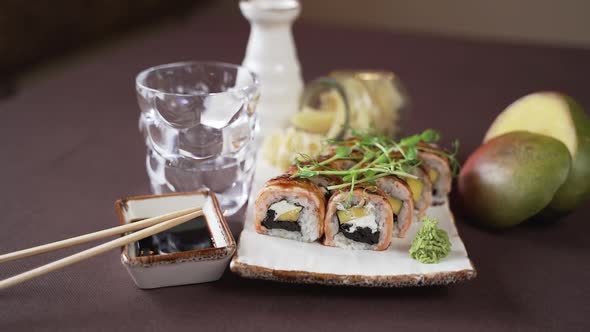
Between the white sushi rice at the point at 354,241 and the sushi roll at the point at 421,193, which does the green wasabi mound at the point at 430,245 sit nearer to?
the white sushi rice at the point at 354,241

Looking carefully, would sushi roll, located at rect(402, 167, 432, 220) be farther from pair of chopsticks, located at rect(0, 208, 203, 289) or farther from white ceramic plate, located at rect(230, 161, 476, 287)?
pair of chopsticks, located at rect(0, 208, 203, 289)

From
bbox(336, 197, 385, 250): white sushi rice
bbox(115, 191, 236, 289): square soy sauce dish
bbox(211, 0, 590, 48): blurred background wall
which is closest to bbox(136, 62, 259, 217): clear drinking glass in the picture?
bbox(115, 191, 236, 289): square soy sauce dish

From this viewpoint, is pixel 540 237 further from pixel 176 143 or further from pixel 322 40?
pixel 322 40

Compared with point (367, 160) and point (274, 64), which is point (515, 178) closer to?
→ point (367, 160)

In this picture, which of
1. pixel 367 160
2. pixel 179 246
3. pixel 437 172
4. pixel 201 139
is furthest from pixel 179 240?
pixel 437 172

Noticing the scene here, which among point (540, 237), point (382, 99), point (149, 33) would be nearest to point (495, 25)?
point (149, 33)
